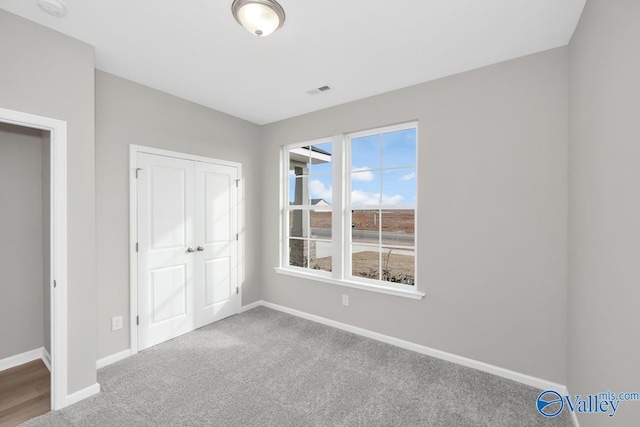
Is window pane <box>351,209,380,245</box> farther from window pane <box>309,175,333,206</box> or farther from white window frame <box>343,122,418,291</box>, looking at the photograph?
window pane <box>309,175,333,206</box>

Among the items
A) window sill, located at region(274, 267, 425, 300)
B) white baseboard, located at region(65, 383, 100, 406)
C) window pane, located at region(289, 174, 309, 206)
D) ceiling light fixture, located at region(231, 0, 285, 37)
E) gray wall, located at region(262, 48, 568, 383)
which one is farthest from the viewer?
window pane, located at region(289, 174, 309, 206)

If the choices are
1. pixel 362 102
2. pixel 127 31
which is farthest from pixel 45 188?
pixel 362 102

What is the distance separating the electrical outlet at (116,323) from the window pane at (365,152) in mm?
2927

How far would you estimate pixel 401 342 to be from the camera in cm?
296

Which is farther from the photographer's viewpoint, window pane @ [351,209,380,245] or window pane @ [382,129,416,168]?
window pane @ [351,209,380,245]

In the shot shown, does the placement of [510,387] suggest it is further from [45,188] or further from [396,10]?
[45,188]

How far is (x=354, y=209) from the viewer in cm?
339

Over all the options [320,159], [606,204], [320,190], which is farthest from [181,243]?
[606,204]

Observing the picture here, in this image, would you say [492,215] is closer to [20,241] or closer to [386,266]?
[386,266]

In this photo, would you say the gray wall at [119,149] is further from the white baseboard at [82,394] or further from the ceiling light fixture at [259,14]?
the ceiling light fixture at [259,14]

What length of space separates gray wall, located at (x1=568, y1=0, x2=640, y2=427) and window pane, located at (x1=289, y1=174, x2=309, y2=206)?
277cm

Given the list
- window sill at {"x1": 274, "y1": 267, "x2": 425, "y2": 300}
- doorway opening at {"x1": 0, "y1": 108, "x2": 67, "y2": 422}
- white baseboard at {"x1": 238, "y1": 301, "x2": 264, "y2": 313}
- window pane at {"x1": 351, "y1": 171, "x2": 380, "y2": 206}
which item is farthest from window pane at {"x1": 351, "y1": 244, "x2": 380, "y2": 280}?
doorway opening at {"x1": 0, "y1": 108, "x2": 67, "y2": 422}

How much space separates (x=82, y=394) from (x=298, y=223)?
8.88 feet

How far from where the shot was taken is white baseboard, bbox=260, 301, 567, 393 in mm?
2260
